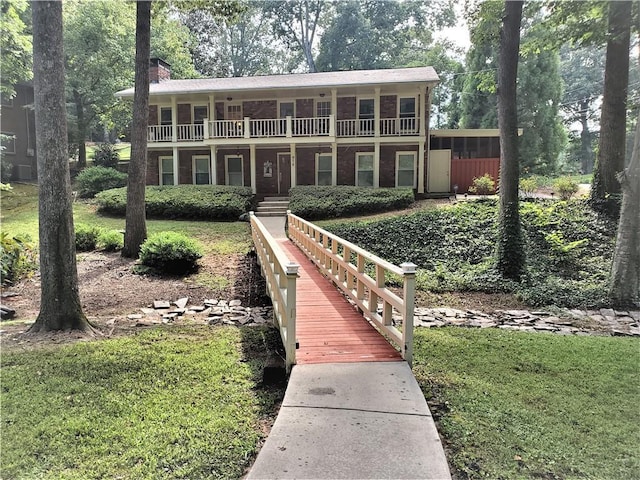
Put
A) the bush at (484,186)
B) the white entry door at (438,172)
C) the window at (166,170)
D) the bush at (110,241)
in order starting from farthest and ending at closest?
the window at (166,170) → the white entry door at (438,172) → the bush at (484,186) → the bush at (110,241)

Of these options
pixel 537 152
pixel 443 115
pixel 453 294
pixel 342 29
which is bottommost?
pixel 453 294

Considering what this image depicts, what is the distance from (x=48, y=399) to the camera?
12.7 ft

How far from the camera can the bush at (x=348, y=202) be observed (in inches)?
655

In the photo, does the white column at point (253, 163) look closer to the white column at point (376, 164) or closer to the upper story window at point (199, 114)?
the upper story window at point (199, 114)

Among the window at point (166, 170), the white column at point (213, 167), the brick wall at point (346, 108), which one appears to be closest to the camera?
the white column at point (213, 167)

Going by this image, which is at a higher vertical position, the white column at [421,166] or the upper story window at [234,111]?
the upper story window at [234,111]

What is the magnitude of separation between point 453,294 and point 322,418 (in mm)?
6420

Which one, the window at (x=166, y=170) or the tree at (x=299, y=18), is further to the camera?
the tree at (x=299, y=18)

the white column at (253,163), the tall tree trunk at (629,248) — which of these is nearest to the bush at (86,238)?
the white column at (253,163)

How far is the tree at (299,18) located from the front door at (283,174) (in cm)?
2326

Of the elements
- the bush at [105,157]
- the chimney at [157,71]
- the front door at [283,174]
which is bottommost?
the front door at [283,174]

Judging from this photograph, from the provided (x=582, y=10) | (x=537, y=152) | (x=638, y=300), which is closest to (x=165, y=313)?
(x=638, y=300)

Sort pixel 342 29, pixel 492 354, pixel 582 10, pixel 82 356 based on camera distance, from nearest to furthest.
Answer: pixel 82 356
pixel 492 354
pixel 582 10
pixel 342 29

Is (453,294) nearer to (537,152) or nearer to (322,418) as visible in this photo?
(322,418)
